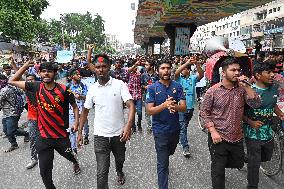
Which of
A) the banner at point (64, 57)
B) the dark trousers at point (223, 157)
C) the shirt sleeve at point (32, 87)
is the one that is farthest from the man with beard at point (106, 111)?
the banner at point (64, 57)

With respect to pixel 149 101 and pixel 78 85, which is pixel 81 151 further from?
pixel 149 101

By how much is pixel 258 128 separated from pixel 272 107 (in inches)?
15.4

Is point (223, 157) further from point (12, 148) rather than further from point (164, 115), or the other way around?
point (12, 148)

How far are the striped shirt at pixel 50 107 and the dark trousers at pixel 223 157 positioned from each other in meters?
2.14

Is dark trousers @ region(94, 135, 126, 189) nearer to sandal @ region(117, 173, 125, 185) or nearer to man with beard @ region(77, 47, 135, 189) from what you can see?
man with beard @ region(77, 47, 135, 189)

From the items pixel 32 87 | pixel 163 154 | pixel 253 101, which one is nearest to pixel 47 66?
pixel 32 87

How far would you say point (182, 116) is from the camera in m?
6.36

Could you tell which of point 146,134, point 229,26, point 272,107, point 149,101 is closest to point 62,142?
point 149,101

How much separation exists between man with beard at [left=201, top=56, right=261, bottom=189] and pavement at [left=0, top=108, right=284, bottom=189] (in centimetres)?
120

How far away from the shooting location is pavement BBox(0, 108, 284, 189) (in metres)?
5.10

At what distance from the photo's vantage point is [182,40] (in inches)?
987

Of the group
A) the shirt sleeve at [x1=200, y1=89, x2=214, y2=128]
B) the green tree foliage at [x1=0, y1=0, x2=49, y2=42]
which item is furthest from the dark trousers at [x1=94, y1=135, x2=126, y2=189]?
the green tree foliage at [x1=0, y1=0, x2=49, y2=42]

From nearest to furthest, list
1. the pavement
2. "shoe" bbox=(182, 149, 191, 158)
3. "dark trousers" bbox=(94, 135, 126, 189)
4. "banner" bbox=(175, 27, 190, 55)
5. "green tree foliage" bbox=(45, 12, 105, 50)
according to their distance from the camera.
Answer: "dark trousers" bbox=(94, 135, 126, 189), the pavement, "shoe" bbox=(182, 149, 191, 158), "banner" bbox=(175, 27, 190, 55), "green tree foliage" bbox=(45, 12, 105, 50)

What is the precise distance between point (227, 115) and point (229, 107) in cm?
10
